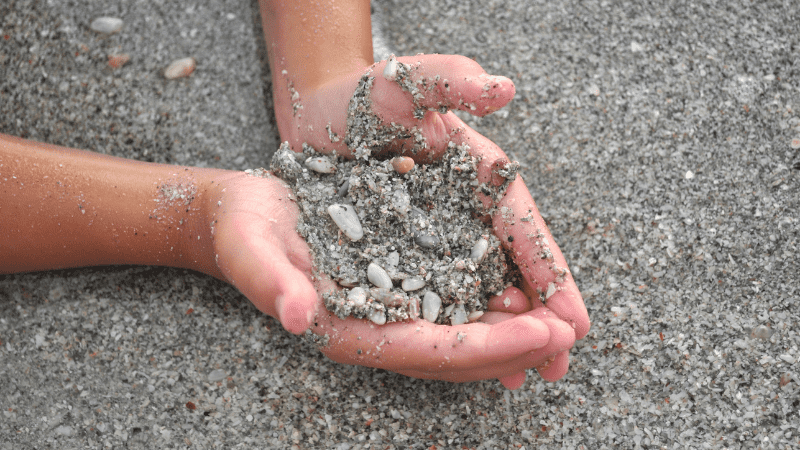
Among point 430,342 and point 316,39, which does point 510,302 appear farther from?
point 316,39

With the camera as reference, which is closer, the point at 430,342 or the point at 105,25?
the point at 430,342

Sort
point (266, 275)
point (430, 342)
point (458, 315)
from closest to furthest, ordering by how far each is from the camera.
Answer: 1. point (266, 275)
2. point (430, 342)
3. point (458, 315)

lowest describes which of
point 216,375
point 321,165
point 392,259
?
point 216,375

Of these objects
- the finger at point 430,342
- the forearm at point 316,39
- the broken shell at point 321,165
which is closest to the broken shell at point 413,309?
the finger at point 430,342

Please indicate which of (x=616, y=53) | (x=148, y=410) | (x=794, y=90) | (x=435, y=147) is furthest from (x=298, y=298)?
(x=794, y=90)

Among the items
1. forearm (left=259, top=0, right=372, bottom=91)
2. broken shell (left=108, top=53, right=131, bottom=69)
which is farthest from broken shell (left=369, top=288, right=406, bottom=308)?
broken shell (left=108, top=53, right=131, bottom=69)

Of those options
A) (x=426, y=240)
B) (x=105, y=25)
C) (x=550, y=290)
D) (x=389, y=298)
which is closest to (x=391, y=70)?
(x=426, y=240)
